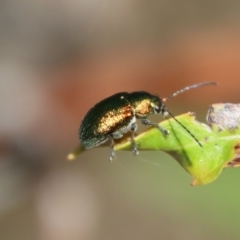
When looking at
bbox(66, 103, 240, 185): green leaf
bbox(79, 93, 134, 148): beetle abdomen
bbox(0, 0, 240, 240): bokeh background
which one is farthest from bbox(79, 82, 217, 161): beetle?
bbox(0, 0, 240, 240): bokeh background

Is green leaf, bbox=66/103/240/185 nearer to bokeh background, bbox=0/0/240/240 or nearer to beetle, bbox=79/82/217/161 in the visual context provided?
beetle, bbox=79/82/217/161

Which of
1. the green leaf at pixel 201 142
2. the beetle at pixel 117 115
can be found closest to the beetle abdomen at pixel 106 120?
the beetle at pixel 117 115

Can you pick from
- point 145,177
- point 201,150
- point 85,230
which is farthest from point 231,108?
point 85,230

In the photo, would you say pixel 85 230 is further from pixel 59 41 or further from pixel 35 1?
pixel 35 1

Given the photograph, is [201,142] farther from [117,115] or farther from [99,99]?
[99,99]

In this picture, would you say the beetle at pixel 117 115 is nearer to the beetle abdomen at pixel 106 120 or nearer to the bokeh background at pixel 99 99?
the beetle abdomen at pixel 106 120

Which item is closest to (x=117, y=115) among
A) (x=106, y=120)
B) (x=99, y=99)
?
(x=106, y=120)
